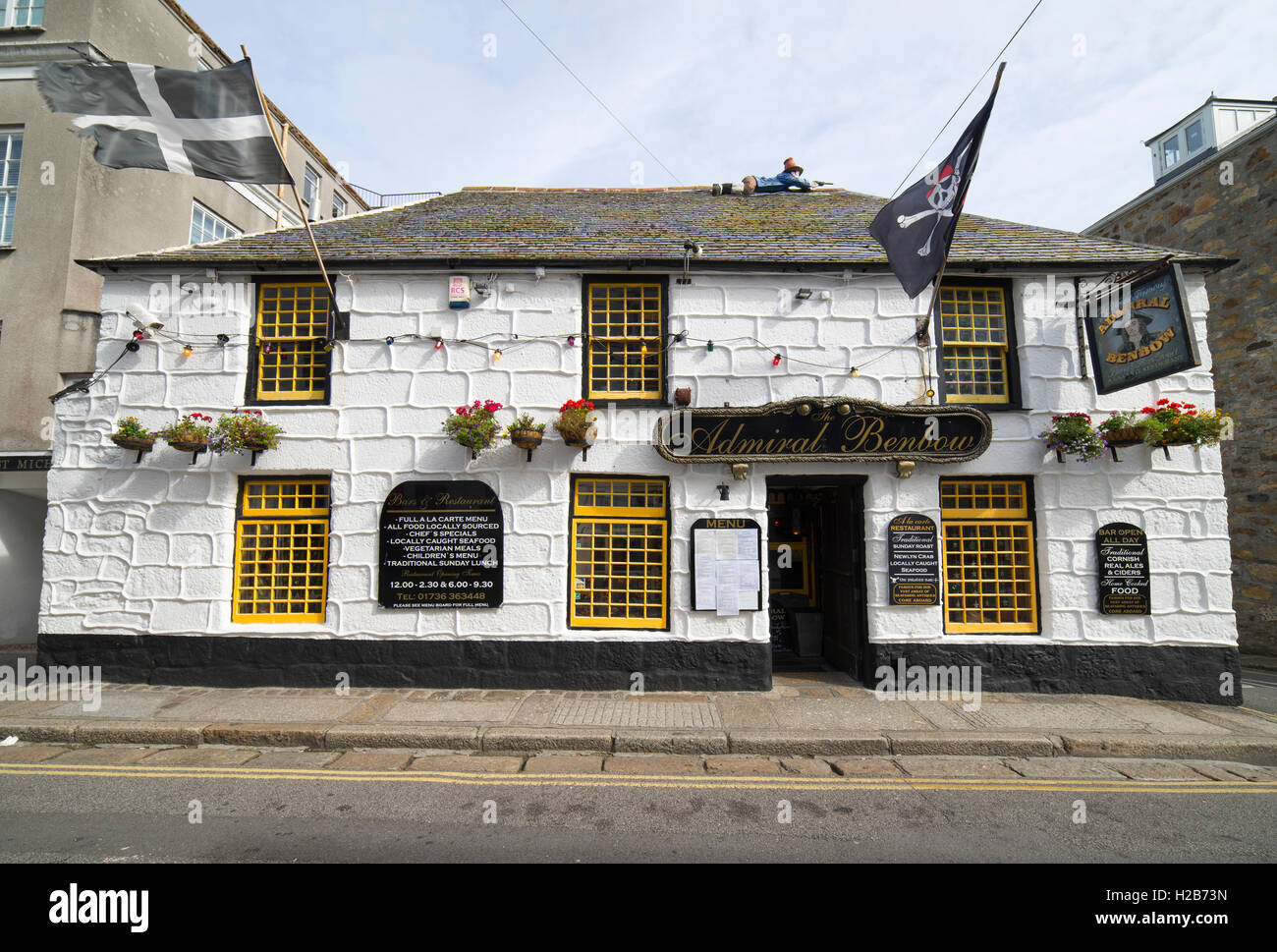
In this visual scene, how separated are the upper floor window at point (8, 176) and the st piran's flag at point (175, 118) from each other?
6686 millimetres

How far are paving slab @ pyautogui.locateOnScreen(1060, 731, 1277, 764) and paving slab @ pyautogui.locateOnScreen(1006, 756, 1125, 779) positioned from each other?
0.63 feet

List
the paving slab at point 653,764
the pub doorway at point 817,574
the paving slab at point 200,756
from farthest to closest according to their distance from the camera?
the pub doorway at point 817,574 < the paving slab at point 200,756 < the paving slab at point 653,764

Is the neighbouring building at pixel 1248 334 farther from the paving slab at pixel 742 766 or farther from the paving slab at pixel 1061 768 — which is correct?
the paving slab at pixel 742 766

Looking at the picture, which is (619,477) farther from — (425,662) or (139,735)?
(139,735)

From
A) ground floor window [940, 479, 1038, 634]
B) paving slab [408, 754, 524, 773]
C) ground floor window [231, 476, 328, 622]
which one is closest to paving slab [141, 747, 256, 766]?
paving slab [408, 754, 524, 773]

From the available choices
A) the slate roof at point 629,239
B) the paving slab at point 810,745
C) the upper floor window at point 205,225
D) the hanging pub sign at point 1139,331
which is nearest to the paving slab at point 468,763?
the paving slab at point 810,745

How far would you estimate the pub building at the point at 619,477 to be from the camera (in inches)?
332

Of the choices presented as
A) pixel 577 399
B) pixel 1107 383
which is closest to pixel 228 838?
pixel 577 399

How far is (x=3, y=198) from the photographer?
40.4 feet

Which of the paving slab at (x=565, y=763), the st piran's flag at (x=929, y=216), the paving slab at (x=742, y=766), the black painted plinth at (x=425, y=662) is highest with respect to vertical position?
the st piran's flag at (x=929, y=216)

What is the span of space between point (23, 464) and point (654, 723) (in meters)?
12.2

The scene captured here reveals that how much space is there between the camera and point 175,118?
26.5 feet

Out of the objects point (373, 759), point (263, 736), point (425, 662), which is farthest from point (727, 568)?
point (263, 736)

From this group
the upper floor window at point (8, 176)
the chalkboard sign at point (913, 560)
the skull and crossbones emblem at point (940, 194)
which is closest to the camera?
the skull and crossbones emblem at point (940, 194)
